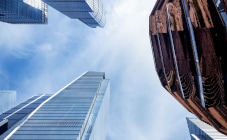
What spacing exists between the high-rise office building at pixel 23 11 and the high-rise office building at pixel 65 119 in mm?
49609

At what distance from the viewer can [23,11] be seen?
148125 mm

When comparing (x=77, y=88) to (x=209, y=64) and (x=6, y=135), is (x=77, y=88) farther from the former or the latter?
(x=209, y=64)

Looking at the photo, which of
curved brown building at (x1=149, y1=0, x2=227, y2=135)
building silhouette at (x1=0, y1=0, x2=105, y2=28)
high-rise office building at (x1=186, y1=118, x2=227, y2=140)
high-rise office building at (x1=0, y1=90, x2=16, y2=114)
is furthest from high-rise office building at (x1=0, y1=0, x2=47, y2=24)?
curved brown building at (x1=149, y1=0, x2=227, y2=135)

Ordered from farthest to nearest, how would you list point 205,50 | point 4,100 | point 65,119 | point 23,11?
point 4,100 → point 23,11 → point 65,119 → point 205,50

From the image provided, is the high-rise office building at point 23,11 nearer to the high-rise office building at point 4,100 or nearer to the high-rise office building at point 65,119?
the high-rise office building at point 65,119

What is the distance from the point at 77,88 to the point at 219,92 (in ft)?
360

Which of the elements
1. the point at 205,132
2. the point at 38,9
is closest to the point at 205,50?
the point at 205,132

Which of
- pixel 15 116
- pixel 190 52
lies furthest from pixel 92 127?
pixel 190 52

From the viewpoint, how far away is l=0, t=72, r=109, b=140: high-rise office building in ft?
205

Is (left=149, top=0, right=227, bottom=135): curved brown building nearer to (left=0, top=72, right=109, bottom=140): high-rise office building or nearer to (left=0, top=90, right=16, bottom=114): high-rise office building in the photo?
(left=0, top=72, right=109, bottom=140): high-rise office building

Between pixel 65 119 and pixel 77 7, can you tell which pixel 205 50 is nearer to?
pixel 65 119

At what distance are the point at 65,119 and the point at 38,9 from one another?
107128 millimetres

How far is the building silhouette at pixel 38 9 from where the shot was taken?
444 feet

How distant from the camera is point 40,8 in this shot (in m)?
167
